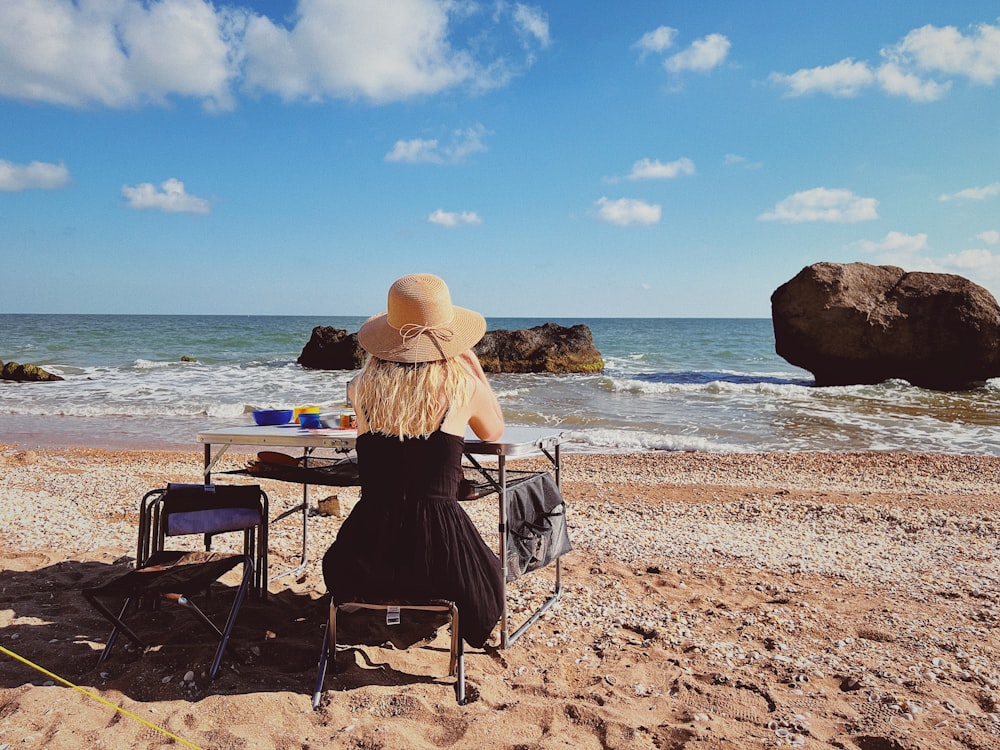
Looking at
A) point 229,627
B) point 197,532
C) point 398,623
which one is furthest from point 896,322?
point 229,627

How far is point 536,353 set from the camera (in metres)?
23.8

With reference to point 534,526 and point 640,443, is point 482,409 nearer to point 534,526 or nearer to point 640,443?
point 534,526

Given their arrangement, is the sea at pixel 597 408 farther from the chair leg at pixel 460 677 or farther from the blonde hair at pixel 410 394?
the chair leg at pixel 460 677

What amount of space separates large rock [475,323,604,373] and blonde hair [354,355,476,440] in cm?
2035

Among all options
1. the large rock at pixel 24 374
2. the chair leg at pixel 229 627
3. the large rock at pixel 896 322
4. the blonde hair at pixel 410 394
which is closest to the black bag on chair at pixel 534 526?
the blonde hair at pixel 410 394

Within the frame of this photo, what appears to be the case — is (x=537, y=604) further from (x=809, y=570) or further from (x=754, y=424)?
(x=754, y=424)

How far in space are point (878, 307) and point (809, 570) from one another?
52.6ft

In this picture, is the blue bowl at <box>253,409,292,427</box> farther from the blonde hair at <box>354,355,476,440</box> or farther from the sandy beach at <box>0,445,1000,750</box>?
the blonde hair at <box>354,355,476,440</box>

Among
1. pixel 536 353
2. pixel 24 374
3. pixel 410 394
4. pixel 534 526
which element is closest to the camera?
pixel 410 394

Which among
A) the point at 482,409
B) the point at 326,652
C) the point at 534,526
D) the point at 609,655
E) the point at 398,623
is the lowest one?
the point at 609,655

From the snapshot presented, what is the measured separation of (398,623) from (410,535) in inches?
14.7

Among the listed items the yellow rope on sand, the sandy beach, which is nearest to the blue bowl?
the sandy beach

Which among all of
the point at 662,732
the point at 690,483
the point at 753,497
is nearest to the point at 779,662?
the point at 662,732

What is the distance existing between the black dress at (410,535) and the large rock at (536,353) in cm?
2042
